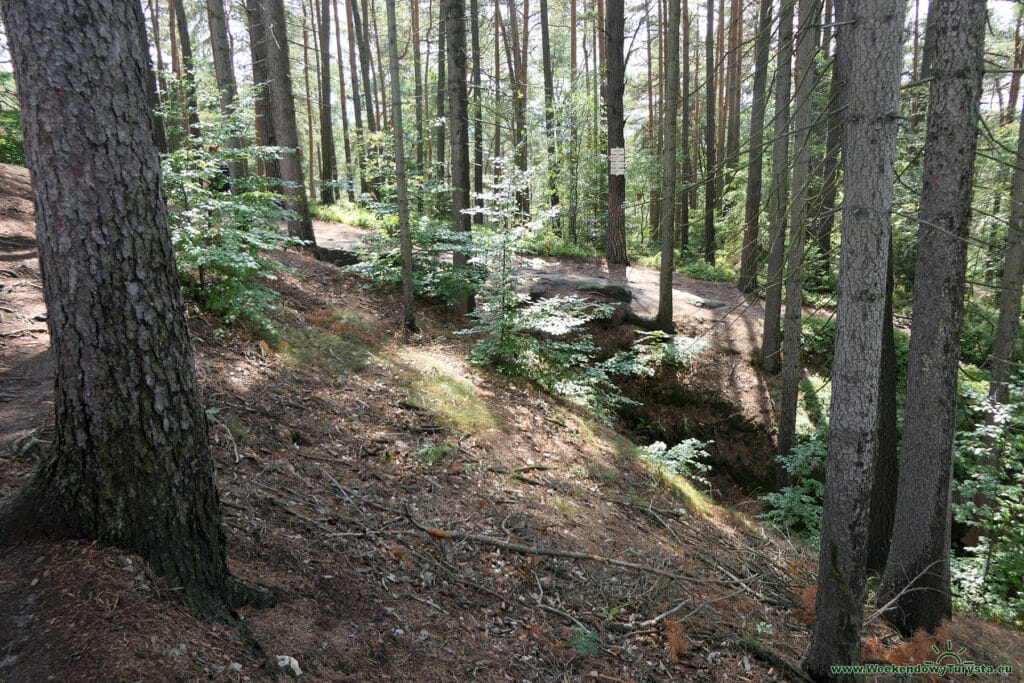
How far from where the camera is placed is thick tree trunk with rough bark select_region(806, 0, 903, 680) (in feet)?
11.0

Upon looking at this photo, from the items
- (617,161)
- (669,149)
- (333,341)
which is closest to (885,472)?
(669,149)

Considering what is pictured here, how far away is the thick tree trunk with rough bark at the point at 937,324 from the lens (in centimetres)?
459

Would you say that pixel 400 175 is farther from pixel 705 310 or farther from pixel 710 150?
pixel 710 150

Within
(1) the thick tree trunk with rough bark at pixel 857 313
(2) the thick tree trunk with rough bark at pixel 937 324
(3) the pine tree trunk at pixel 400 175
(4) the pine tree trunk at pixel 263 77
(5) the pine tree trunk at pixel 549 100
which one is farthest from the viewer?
(5) the pine tree trunk at pixel 549 100

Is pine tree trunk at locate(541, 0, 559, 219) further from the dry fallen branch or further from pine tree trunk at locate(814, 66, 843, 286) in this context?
the dry fallen branch

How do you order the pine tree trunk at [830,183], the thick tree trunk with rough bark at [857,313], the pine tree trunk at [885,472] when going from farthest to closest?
the pine tree trunk at [885,472]
the pine tree trunk at [830,183]
the thick tree trunk with rough bark at [857,313]

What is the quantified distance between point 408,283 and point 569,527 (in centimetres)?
541

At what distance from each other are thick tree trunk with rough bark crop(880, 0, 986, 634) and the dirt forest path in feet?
14.6

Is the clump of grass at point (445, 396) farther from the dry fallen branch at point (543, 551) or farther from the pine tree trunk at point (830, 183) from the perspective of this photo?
the pine tree trunk at point (830, 183)

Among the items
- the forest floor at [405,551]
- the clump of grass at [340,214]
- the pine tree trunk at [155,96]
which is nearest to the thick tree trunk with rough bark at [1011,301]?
the forest floor at [405,551]

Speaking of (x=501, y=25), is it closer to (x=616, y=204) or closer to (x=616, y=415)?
(x=616, y=204)

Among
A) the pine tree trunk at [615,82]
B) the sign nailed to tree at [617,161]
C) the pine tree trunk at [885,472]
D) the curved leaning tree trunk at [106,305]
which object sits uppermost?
the pine tree trunk at [615,82]

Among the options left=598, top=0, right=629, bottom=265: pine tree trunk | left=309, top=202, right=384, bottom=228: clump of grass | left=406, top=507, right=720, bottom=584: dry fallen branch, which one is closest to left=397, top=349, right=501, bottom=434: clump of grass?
left=406, top=507, right=720, bottom=584: dry fallen branch

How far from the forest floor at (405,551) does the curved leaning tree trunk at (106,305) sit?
18 cm
